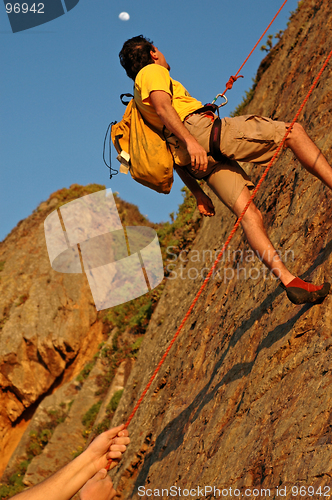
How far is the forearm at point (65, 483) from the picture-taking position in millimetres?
2191

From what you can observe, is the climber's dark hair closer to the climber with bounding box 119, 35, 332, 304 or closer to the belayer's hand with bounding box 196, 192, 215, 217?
the climber with bounding box 119, 35, 332, 304

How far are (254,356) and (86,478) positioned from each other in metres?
2.40

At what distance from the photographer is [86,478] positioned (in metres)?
2.37

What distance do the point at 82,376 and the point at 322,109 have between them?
13.6 meters

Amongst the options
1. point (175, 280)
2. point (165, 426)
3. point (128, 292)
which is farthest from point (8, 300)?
point (165, 426)

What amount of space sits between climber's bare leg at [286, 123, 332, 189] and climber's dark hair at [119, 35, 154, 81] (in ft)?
5.34

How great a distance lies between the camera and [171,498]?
14.4 feet

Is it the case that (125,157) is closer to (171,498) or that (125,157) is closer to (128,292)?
(171,498)

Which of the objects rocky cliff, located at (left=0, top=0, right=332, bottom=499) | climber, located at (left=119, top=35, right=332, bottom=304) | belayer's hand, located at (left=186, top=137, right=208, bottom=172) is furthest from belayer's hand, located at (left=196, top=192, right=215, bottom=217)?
rocky cliff, located at (left=0, top=0, right=332, bottom=499)

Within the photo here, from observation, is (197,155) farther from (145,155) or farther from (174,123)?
(145,155)

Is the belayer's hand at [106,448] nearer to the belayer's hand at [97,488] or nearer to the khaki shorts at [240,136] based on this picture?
the belayer's hand at [97,488]

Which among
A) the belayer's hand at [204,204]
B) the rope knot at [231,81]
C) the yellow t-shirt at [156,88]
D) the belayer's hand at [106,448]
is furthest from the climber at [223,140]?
the belayer's hand at [106,448]

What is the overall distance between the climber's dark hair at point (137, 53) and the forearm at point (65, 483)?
363cm

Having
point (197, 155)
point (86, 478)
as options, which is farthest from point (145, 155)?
point (86, 478)
